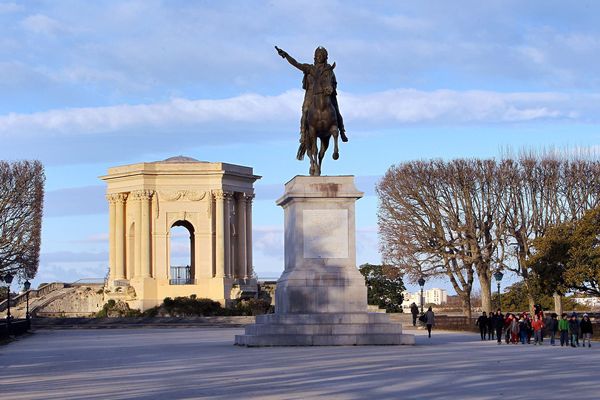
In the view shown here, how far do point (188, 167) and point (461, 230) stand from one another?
2361 centimetres

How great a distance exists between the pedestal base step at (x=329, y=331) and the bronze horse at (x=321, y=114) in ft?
14.2

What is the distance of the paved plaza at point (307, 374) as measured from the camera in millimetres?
17312

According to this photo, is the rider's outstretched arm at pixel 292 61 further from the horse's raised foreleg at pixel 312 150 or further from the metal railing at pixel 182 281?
the metal railing at pixel 182 281

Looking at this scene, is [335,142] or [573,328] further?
[573,328]

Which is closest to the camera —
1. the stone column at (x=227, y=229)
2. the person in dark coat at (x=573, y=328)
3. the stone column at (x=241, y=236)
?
the person in dark coat at (x=573, y=328)

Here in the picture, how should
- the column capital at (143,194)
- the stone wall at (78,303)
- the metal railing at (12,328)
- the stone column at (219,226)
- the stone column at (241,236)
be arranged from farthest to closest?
the stone column at (241,236) < the stone column at (219,226) < the column capital at (143,194) < the stone wall at (78,303) < the metal railing at (12,328)

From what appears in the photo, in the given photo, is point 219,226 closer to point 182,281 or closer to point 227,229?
point 227,229

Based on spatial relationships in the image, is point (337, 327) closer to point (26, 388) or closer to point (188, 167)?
point (26, 388)

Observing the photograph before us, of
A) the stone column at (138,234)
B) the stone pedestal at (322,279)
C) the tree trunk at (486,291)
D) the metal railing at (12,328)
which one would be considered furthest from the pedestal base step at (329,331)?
the stone column at (138,234)

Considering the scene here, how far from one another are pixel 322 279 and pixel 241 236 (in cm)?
5349

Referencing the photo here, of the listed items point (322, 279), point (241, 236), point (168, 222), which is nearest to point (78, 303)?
point (168, 222)

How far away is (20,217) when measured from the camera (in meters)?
70.8

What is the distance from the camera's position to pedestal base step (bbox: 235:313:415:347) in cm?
3078

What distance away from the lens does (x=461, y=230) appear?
64.6 metres
